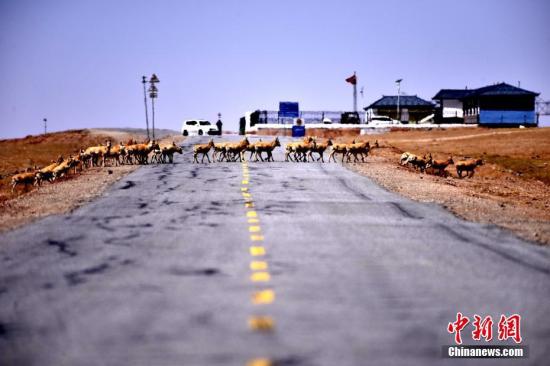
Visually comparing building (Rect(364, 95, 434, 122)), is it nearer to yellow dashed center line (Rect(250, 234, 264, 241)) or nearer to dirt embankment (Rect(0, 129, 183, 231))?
dirt embankment (Rect(0, 129, 183, 231))

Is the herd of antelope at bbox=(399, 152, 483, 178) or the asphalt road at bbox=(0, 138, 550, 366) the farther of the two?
the herd of antelope at bbox=(399, 152, 483, 178)

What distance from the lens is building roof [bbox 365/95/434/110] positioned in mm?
96375

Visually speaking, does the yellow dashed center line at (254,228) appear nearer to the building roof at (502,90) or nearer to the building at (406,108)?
the building roof at (502,90)

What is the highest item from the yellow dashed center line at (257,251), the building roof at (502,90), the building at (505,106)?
the building roof at (502,90)

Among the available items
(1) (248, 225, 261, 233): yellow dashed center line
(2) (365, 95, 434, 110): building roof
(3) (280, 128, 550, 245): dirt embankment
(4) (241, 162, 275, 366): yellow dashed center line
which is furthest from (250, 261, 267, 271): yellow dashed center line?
A: (2) (365, 95, 434, 110): building roof

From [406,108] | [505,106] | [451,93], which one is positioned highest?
[451,93]

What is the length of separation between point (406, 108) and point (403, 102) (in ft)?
3.34

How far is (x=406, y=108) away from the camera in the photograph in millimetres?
96375

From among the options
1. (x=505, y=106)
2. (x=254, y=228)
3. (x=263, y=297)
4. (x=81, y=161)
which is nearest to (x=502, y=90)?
(x=505, y=106)

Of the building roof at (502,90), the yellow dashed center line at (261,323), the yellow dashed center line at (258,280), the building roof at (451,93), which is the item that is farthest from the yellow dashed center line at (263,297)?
the building roof at (451,93)

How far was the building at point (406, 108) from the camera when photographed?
96375 mm

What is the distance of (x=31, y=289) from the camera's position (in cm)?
803

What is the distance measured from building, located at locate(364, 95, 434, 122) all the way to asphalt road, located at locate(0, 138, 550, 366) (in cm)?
8334

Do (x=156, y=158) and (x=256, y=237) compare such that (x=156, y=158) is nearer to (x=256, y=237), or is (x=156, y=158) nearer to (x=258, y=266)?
(x=256, y=237)
